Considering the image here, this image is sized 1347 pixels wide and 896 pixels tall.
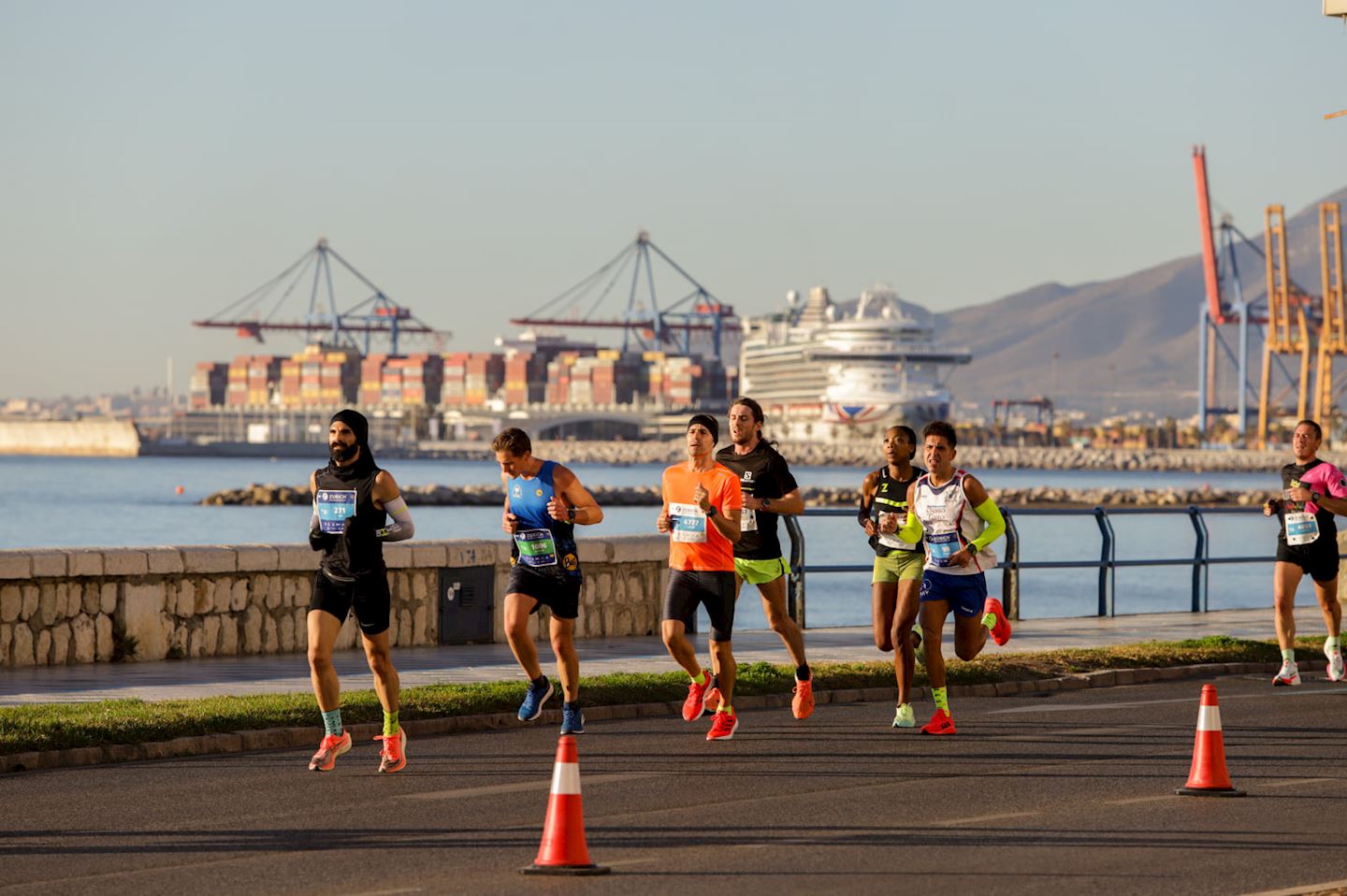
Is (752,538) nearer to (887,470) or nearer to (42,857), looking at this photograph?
(887,470)

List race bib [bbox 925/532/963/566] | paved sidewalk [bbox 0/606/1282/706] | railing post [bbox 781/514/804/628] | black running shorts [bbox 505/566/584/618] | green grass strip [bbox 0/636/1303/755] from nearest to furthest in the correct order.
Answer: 1. green grass strip [bbox 0/636/1303/755]
2. black running shorts [bbox 505/566/584/618]
3. race bib [bbox 925/532/963/566]
4. paved sidewalk [bbox 0/606/1282/706]
5. railing post [bbox 781/514/804/628]

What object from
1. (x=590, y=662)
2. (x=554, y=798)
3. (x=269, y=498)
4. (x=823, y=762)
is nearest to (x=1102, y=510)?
(x=590, y=662)

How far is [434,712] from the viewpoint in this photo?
12180 mm

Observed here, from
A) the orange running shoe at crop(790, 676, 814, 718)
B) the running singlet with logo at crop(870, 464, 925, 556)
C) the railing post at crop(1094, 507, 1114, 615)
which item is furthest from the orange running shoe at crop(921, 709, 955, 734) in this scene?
the railing post at crop(1094, 507, 1114, 615)

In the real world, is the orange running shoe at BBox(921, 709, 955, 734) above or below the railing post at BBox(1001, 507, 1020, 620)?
below

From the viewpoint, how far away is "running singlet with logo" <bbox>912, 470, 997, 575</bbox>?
11672mm

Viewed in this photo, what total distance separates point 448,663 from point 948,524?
5007 mm

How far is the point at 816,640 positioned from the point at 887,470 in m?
6.32

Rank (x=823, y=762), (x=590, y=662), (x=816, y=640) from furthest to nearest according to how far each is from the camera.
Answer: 1. (x=816, y=640)
2. (x=590, y=662)
3. (x=823, y=762)

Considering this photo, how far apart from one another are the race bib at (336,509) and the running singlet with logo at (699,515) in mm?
1872

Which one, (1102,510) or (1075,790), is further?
(1102,510)

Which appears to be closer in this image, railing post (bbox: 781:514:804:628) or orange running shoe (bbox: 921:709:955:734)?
orange running shoe (bbox: 921:709:955:734)

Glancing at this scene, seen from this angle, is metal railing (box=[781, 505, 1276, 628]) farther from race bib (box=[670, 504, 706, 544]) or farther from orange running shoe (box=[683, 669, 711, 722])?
race bib (box=[670, 504, 706, 544])

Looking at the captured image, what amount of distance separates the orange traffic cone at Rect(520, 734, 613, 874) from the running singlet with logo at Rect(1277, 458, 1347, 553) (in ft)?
26.4
